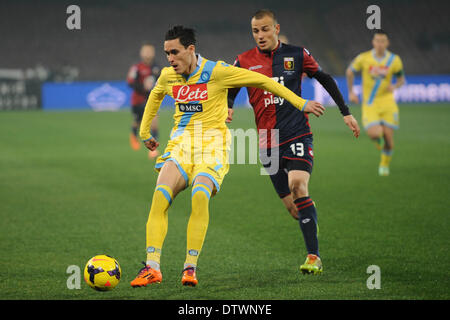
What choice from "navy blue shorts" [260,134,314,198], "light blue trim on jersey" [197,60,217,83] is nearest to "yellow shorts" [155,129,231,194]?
"light blue trim on jersey" [197,60,217,83]

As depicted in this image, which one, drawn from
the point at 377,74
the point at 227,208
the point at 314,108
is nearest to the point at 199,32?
the point at 377,74

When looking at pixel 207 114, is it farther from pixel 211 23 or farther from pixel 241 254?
pixel 211 23

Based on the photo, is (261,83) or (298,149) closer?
(261,83)

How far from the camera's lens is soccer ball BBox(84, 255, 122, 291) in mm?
4855

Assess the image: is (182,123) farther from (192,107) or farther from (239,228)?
(239,228)

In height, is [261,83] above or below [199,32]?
below

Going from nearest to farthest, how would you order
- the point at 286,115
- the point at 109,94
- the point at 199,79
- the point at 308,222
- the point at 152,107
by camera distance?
1. the point at 199,79
2. the point at 152,107
3. the point at 308,222
4. the point at 286,115
5. the point at 109,94

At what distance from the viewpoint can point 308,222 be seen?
561 cm

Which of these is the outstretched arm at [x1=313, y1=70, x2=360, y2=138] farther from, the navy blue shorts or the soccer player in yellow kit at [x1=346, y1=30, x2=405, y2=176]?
the soccer player in yellow kit at [x1=346, y1=30, x2=405, y2=176]

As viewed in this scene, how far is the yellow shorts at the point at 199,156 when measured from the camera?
524 cm

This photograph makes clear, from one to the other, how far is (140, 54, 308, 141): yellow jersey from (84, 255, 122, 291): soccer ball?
3.88 feet

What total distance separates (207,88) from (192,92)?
121mm

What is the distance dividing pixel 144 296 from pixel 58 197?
4983mm

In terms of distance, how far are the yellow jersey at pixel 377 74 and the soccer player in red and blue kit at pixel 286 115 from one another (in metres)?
5.77
